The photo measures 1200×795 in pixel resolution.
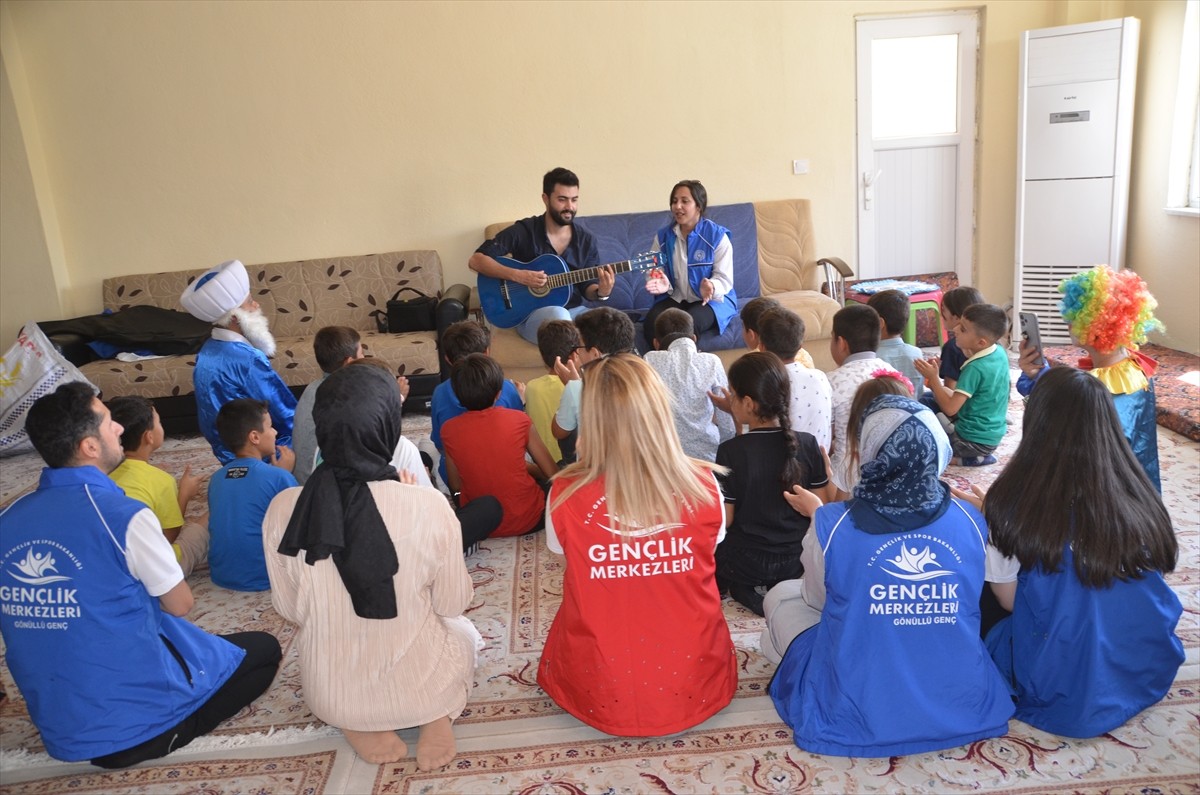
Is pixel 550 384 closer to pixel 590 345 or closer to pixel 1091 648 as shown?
pixel 590 345

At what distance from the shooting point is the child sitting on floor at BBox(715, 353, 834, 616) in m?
2.63

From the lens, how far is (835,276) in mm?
5801

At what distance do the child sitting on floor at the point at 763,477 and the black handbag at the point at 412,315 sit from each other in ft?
10.3

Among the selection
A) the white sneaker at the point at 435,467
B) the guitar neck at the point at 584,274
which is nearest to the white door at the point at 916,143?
the guitar neck at the point at 584,274

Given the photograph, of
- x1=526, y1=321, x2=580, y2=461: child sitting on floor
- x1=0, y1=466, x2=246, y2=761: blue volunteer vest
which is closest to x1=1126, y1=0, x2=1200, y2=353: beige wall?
x1=526, y1=321, x2=580, y2=461: child sitting on floor

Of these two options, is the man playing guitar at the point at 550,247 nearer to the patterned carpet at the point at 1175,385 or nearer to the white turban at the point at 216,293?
the white turban at the point at 216,293

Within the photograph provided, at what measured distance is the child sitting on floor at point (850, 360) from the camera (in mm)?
3342

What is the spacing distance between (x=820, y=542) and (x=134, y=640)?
5.23ft

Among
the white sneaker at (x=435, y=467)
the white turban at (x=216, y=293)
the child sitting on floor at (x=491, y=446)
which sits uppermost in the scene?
the white turban at (x=216, y=293)

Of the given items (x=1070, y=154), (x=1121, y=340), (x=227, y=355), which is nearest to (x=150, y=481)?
(x=227, y=355)

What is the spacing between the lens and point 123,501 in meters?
2.12

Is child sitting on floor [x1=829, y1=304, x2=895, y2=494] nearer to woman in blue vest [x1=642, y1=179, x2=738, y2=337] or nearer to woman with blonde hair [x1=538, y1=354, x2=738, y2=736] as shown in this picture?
woman with blonde hair [x1=538, y1=354, x2=738, y2=736]

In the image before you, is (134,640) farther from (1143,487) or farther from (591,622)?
(1143,487)

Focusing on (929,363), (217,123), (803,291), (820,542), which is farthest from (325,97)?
(820,542)
